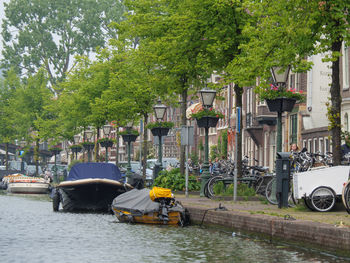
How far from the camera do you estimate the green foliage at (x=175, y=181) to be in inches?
1337

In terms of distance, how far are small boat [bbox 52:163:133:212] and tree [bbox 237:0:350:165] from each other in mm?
9182

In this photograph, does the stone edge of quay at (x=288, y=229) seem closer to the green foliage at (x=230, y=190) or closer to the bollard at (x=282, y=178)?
the bollard at (x=282, y=178)

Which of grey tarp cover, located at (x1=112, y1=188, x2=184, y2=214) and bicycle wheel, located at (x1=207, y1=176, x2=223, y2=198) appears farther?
bicycle wheel, located at (x1=207, y1=176, x2=223, y2=198)

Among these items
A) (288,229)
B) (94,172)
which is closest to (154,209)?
(288,229)

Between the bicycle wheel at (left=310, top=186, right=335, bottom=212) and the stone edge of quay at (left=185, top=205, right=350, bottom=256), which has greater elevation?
the bicycle wheel at (left=310, top=186, right=335, bottom=212)

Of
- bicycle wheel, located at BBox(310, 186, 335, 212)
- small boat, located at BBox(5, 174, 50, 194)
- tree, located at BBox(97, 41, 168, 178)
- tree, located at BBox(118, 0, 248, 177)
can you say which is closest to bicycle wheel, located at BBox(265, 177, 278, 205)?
bicycle wheel, located at BBox(310, 186, 335, 212)

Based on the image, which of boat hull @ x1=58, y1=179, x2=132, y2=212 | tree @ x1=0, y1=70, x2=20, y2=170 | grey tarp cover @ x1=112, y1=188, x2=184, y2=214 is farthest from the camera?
tree @ x1=0, y1=70, x2=20, y2=170

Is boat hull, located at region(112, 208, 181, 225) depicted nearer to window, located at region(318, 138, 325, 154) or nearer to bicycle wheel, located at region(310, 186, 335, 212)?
bicycle wheel, located at region(310, 186, 335, 212)

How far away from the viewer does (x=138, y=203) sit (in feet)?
75.0

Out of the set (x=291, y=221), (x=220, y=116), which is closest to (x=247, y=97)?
(x=220, y=116)

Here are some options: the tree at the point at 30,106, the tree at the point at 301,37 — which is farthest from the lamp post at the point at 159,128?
the tree at the point at 30,106

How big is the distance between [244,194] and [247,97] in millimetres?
35939

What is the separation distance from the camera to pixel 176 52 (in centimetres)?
3175

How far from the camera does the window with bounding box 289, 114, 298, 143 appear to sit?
173 ft
